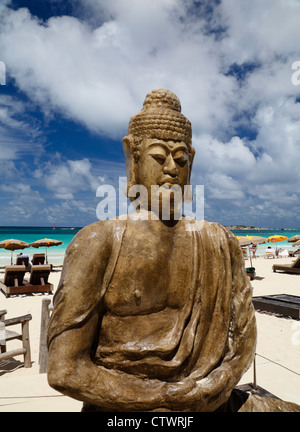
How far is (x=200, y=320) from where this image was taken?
2363mm

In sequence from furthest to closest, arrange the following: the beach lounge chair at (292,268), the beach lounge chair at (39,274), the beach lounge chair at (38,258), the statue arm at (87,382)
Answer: the beach lounge chair at (38,258), the beach lounge chair at (292,268), the beach lounge chair at (39,274), the statue arm at (87,382)

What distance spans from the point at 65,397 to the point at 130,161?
309 cm

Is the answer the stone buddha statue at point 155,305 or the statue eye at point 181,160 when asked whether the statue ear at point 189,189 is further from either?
the statue eye at point 181,160

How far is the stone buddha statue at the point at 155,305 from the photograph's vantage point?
2020 millimetres

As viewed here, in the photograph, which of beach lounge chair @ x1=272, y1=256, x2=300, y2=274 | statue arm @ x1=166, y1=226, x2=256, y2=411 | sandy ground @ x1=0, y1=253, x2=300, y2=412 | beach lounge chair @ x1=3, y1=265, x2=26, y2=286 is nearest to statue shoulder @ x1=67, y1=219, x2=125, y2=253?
statue arm @ x1=166, y1=226, x2=256, y2=411

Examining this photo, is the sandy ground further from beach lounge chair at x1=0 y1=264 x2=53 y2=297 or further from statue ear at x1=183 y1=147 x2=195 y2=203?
statue ear at x1=183 y1=147 x2=195 y2=203

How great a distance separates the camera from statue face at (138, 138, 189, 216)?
8.08 ft

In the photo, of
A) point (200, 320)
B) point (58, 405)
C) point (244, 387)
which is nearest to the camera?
point (200, 320)

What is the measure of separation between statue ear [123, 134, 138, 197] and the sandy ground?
2.67 meters

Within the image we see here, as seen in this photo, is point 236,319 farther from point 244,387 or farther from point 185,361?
point 244,387

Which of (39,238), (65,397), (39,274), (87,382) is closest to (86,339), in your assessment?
(87,382)

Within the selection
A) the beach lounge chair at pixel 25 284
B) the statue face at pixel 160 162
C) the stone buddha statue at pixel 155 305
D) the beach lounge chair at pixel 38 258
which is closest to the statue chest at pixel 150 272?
the stone buddha statue at pixel 155 305
